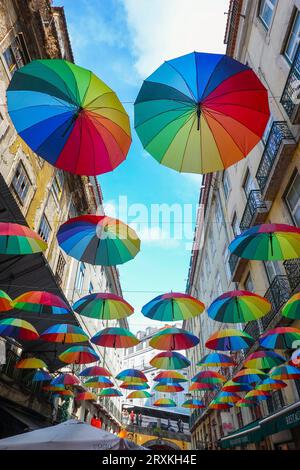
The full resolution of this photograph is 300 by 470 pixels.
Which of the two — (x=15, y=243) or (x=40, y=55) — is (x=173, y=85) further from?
(x=40, y=55)

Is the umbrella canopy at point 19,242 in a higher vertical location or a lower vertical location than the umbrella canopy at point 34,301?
higher

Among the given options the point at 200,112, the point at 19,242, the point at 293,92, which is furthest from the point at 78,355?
the point at 293,92

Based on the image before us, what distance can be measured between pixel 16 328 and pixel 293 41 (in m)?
13.4

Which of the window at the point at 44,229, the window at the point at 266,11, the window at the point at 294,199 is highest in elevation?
the window at the point at 266,11

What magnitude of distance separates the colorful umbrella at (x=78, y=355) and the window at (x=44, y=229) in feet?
19.6

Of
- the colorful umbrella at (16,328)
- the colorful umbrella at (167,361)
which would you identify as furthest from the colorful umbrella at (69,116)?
the colorful umbrella at (167,361)

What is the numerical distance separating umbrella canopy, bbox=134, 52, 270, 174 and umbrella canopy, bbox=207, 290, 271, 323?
437cm

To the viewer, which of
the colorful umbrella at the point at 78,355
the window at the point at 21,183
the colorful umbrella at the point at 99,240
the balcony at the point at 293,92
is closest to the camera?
the colorful umbrella at the point at 99,240

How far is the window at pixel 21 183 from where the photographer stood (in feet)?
40.6

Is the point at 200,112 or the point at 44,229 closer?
the point at 200,112

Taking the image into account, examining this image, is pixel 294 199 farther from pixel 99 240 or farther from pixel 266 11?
pixel 266 11

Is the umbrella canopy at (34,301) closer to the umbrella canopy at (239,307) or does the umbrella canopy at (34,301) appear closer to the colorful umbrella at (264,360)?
the umbrella canopy at (239,307)

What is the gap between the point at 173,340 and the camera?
34.7 feet

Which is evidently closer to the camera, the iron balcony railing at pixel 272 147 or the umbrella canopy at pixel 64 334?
the umbrella canopy at pixel 64 334
